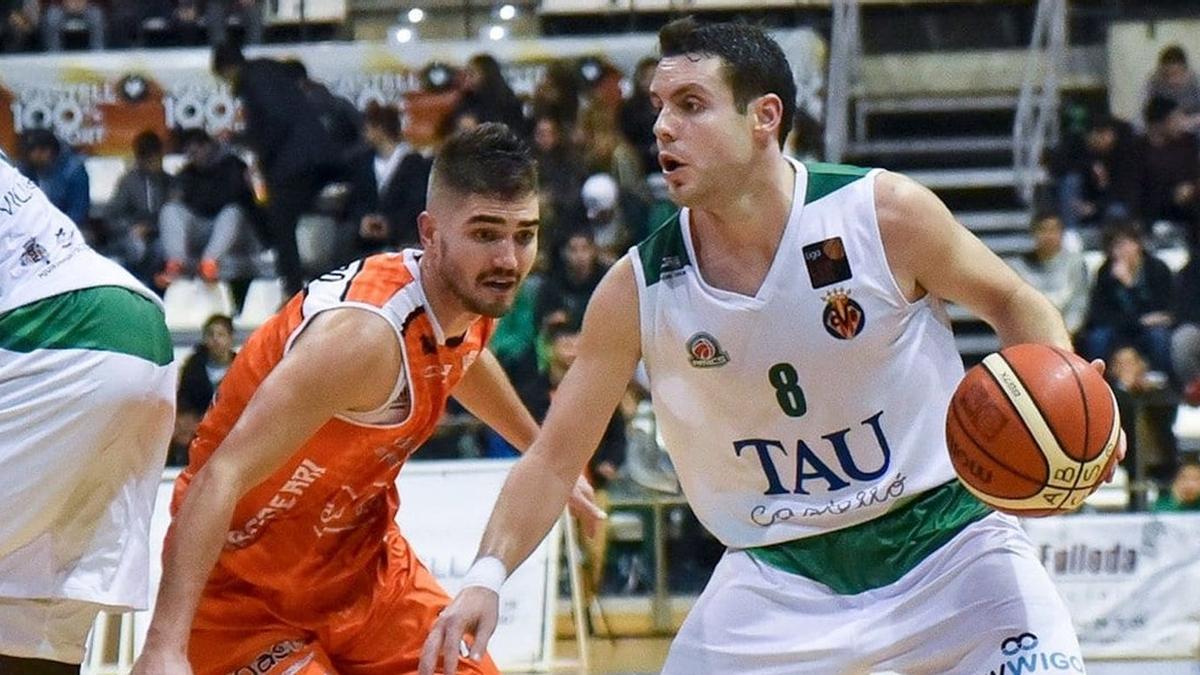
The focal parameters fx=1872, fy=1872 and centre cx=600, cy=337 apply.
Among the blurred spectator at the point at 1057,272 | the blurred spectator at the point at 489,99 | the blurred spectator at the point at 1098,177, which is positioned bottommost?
the blurred spectator at the point at 1057,272

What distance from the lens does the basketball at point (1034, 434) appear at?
3648mm

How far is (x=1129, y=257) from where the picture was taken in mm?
10617

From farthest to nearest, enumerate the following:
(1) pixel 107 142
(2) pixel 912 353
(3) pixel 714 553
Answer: (1) pixel 107 142
(3) pixel 714 553
(2) pixel 912 353

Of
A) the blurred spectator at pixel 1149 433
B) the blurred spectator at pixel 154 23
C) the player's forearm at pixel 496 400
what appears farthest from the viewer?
the blurred spectator at pixel 154 23

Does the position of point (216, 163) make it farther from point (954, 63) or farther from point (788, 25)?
point (954, 63)

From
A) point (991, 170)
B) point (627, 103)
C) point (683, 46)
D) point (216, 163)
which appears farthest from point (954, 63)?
point (683, 46)

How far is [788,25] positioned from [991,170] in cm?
193

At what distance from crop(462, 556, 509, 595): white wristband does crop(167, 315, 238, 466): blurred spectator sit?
609 centimetres

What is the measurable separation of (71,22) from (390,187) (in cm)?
459

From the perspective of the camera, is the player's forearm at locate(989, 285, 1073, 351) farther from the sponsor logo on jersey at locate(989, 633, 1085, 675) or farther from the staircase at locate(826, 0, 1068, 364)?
the staircase at locate(826, 0, 1068, 364)

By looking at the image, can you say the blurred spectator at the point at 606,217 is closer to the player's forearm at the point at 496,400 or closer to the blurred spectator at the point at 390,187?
the blurred spectator at the point at 390,187

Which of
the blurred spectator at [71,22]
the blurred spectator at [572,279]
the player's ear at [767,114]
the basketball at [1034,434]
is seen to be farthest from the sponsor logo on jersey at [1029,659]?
the blurred spectator at [71,22]

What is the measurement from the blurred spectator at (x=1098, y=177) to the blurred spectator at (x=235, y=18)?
6.21 metres

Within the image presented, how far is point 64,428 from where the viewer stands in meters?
3.99
